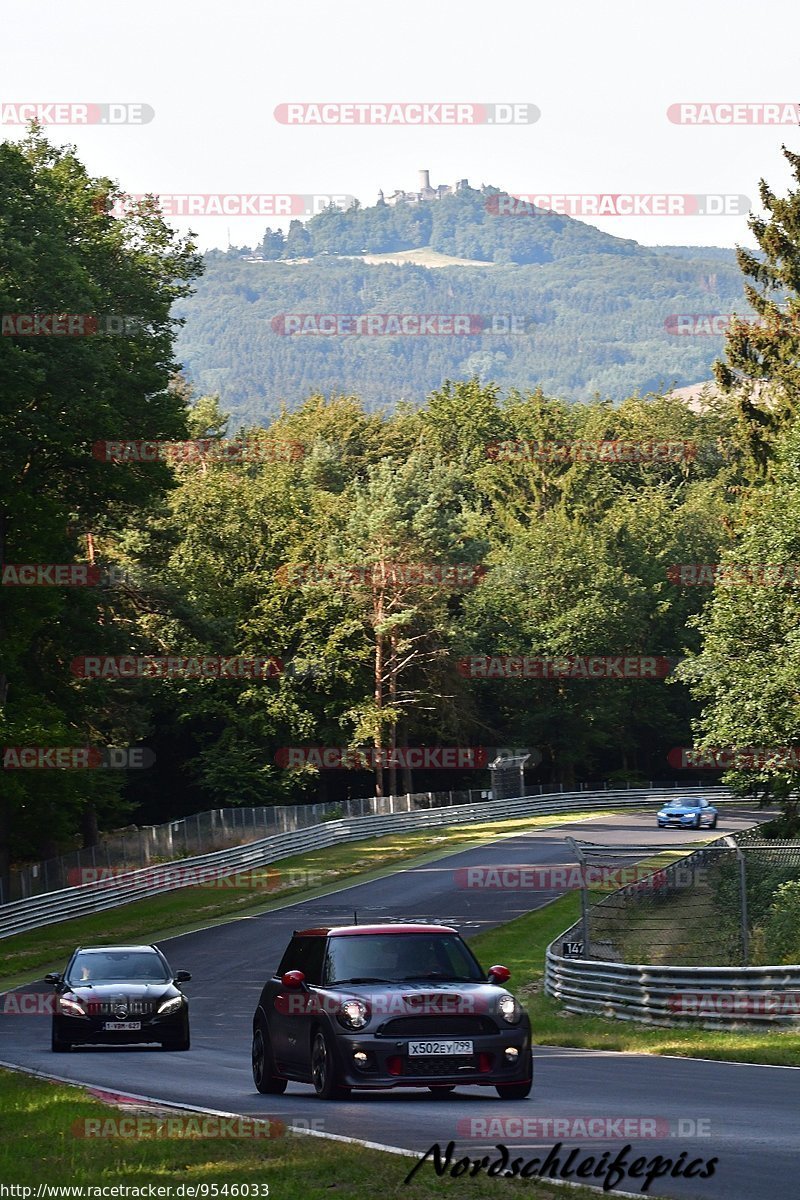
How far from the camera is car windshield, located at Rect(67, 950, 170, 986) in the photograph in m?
22.5

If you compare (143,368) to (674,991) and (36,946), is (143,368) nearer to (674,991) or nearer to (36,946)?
(36,946)

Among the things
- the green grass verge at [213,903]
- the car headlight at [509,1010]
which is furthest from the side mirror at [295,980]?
the green grass verge at [213,903]

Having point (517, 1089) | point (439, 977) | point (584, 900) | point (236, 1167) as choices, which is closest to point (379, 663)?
point (584, 900)

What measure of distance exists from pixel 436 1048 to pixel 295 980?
1700mm

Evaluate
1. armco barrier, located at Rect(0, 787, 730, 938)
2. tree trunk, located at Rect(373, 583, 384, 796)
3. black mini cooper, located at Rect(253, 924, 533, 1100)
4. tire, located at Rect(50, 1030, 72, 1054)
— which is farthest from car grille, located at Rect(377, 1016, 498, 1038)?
tree trunk, located at Rect(373, 583, 384, 796)

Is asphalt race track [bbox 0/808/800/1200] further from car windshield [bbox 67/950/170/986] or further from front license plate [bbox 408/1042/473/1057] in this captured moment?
car windshield [bbox 67/950/170/986]

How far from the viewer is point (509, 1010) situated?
14.2 meters

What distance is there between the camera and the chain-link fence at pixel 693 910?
24.4m

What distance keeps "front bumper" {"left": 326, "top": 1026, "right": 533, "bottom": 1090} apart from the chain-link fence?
7884 millimetres

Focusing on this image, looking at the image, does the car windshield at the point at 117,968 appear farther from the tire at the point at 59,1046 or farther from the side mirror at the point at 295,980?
the side mirror at the point at 295,980

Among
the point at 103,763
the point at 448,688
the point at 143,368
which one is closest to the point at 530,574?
the point at 448,688

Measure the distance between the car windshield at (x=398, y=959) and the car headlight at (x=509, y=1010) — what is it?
514 mm

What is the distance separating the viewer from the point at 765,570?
41031mm

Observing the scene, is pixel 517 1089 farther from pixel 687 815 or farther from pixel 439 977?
pixel 687 815
